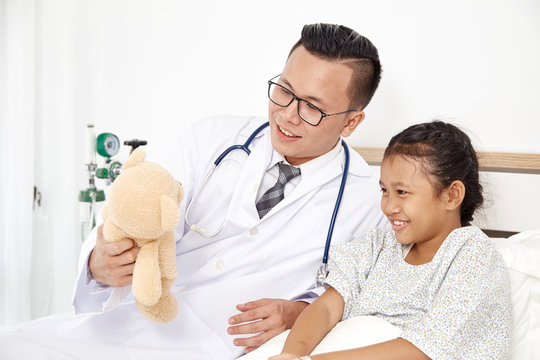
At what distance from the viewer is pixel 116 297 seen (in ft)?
4.39

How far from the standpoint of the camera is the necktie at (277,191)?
1.52 metres

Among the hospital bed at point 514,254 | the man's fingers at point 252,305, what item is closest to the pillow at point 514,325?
the hospital bed at point 514,254

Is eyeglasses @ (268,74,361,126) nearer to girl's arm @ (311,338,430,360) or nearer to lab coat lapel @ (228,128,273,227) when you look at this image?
lab coat lapel @ (228,128,273,227)

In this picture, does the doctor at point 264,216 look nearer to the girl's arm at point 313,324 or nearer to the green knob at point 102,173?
the girl's arm at point 313,324

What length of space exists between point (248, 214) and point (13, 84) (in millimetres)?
1496

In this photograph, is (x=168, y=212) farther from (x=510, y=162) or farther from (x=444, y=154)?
(x=510, y=162)

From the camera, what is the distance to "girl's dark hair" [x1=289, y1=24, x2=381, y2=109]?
4.76 ft

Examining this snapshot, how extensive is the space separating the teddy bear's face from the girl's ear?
0.66 meters

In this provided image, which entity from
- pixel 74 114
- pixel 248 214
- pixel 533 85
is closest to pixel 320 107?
pixel 248 214

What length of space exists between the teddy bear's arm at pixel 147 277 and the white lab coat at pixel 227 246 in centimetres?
24

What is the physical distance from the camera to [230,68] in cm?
217

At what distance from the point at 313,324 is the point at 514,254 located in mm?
518

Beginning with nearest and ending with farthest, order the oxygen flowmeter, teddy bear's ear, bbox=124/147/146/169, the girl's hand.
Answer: the girl's hand → teddy bear's ear, bbox=124/147/146/169 → the oxygen flowmeter

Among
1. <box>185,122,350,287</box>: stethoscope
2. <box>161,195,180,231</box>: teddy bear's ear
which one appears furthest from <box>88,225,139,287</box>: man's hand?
<box>185,122,350,287</box>: stethoscope
